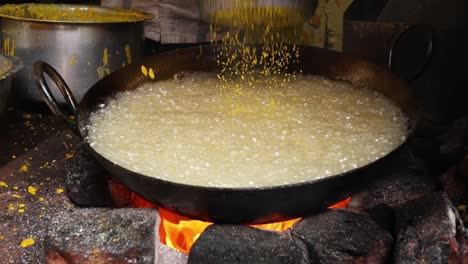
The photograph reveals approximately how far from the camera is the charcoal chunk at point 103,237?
156cm

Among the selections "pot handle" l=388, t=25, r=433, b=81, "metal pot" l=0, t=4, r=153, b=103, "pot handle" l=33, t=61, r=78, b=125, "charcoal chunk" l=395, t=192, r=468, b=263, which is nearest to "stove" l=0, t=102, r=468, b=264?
"charcoal chunk" l=395, t=192, r=468, b=263

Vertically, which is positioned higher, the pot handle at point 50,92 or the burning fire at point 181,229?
the pot handle at point 50,92

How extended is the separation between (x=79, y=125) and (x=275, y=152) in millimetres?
742

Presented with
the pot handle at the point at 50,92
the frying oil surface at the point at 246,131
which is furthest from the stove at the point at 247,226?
the pot handle at the point at 50,92

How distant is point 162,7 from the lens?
3500 millimetres

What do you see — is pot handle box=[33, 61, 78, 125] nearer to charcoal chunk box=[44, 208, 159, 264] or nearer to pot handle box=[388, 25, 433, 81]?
charcoal chunk box=[44, 208, 159, 264]

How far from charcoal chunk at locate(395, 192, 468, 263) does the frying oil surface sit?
0.24 m

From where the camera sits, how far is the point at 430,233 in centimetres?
158

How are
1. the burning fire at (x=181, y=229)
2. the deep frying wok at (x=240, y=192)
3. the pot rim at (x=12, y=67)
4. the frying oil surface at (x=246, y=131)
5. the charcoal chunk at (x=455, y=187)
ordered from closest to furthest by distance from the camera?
the deep frying wok at (x=240, y=192) → the frying oil surface at (x=246, y=131) → the burning fire at (x=181, y=229) → the charcoal chunk at (x=455, y=187) → the pot rim at (x=12, y=67)

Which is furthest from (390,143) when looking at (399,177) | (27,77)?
(27,77)

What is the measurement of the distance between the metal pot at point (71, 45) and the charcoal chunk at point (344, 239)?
5.33 ft

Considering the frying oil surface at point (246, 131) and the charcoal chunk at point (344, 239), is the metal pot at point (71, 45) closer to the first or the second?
the frying oil surface at point (246, 131)

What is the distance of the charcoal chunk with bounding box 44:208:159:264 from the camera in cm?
156

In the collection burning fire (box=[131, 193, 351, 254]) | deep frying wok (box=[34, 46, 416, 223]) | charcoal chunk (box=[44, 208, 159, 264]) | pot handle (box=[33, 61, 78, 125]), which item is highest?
pot handle (box=[33, 61, 78, 125])
